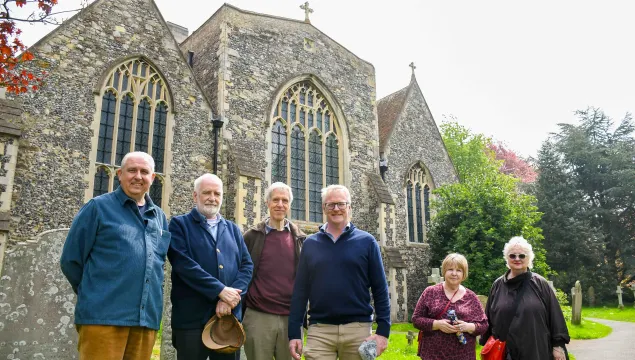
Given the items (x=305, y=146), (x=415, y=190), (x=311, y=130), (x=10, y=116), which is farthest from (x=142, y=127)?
(x=415, y=190)

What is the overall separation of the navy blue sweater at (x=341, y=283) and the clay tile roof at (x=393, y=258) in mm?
12529

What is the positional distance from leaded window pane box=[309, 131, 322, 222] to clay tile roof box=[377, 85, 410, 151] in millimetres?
3545

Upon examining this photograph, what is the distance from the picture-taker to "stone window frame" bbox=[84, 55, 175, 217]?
11.2 metres

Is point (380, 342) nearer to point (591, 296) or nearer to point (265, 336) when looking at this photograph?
point (265, 336)

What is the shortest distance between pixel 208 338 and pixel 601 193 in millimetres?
34578

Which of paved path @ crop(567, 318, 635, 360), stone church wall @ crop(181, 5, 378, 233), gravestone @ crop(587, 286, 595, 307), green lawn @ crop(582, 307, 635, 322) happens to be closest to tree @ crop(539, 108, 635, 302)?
gravestone @ crop(587, 286, 595, 307)

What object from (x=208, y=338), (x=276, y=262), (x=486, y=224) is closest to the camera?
(x=208, y=338)

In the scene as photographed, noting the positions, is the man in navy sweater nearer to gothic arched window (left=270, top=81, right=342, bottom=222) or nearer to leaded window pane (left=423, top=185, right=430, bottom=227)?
gothic arched window (left=270, top=81, right=342, bottom=222)

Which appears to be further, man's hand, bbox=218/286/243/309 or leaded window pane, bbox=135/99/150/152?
leaded window pane, bbox=135/99/150/152

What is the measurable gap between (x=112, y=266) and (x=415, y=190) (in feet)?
56.1

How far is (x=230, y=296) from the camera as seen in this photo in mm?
3652

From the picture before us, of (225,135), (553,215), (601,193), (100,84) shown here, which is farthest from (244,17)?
(601,193)

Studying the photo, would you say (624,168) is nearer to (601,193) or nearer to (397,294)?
(601,193)

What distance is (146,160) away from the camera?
11.8 ft
